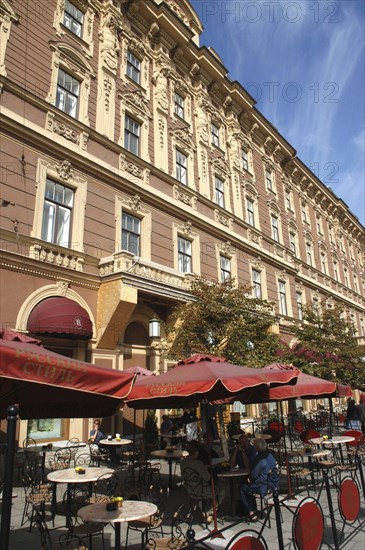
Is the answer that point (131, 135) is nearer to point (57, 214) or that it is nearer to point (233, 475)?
point (57, 214)

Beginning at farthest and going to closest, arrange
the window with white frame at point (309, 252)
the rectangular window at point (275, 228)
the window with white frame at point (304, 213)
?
the window with white frame at point (304, 213) → the window with white frame at point (309, 252) → the rectangular window at point (275, 228)

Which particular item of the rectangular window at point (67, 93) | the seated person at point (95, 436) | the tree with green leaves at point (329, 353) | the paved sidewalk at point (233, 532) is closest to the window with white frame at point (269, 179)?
the tree with green leaves at point (329, 353)

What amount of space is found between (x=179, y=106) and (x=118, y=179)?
8.54m

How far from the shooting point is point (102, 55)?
18.0 meters

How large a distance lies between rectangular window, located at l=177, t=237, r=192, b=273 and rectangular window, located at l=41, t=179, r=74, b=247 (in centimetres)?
619

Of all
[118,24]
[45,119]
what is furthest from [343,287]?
[45,119]

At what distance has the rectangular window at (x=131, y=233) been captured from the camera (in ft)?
54.7

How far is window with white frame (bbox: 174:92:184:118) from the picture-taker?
22.2m

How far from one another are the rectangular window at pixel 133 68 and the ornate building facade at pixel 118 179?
9 cm

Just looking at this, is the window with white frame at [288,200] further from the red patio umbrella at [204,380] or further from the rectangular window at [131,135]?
the red patio umbrella at [204,380]

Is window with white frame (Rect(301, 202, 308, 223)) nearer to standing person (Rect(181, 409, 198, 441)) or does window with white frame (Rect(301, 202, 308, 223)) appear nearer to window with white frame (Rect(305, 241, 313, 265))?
window with white frame (Rect(305, 241, 313, 265))

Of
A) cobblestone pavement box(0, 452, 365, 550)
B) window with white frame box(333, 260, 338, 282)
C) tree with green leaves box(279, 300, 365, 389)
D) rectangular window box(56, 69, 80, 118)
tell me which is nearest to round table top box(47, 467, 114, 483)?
cobblestone pavement box(0, 452, 365, 550)

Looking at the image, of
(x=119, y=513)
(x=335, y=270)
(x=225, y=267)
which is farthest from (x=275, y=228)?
(x=119, y=513)

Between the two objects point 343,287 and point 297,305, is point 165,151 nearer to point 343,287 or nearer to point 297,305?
point 297,305
